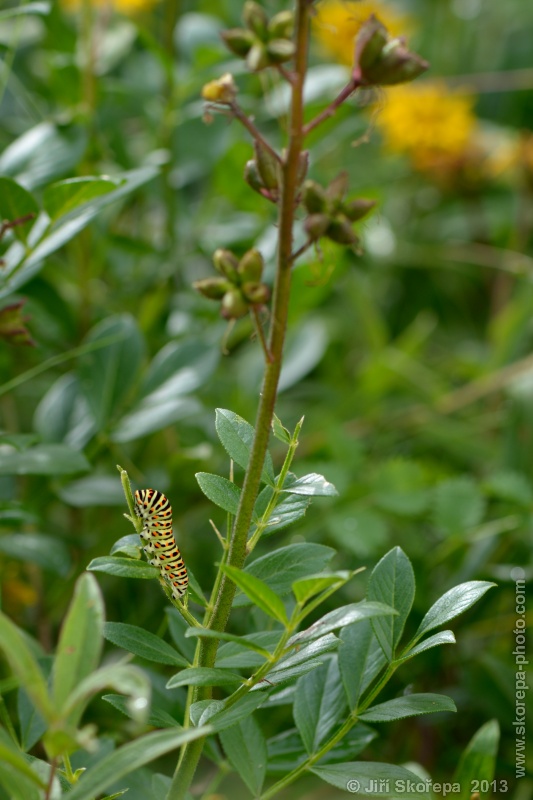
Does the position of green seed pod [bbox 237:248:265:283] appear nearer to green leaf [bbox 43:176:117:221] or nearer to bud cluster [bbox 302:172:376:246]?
bud cluster [bbox 302:172:376:246]

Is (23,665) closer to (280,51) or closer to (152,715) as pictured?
(152,715)

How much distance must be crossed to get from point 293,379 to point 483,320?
535 millimetres

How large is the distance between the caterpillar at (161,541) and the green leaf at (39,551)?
0.18 m

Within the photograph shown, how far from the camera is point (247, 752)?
0.40 meters

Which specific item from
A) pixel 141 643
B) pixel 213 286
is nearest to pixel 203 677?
pixel 141 643

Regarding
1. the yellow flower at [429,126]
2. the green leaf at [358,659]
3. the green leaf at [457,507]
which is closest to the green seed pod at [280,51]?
the green leaf at [358,659]

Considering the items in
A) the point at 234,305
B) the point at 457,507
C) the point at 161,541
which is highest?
the point at 234,305

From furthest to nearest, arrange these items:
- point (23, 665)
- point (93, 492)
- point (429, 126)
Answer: point (429, 126) < point (93, 492) < point (23, 665)

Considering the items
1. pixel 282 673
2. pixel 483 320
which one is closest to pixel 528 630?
pixel 282 673

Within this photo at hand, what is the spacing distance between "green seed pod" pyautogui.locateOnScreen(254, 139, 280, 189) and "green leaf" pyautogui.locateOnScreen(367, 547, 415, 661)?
16 cm

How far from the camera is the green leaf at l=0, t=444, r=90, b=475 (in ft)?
1.60

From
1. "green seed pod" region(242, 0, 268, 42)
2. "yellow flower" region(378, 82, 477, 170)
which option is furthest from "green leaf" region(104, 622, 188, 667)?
"yellow flower" region(378, 82, 477, 170)

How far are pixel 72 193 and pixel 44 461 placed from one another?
5.8 inches

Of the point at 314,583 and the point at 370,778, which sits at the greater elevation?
the point at 314,583
